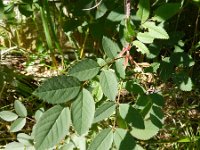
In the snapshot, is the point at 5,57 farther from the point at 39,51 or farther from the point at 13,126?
the point at 13,126

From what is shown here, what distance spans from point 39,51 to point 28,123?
1.95 ft

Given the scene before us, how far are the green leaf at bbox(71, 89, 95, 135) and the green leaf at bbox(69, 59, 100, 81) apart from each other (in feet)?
0.17

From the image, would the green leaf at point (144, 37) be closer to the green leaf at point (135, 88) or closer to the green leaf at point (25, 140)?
the green leaf at point (135, 88)

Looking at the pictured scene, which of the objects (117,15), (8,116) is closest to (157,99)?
(117,15)

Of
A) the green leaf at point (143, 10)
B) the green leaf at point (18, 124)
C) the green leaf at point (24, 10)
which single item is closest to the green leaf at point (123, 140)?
the green leaf at point (143, 10)

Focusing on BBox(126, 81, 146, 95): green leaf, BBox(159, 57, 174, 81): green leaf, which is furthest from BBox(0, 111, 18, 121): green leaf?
BBox(159, 57, 174, 81): green leaf

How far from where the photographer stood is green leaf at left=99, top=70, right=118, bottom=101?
0.94m

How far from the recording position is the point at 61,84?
878 mm

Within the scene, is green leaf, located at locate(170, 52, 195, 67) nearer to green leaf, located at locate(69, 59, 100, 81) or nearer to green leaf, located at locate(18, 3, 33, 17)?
green leaf, located at locate(69, 59, 100, 81)

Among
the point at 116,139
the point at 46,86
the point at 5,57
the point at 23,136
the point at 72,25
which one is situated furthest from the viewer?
the point at 5,57

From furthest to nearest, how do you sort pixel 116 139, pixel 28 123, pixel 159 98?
pixel 28 123 → pixel 159 98 → pixel 116 139

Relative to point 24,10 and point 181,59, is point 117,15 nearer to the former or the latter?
point 181,59

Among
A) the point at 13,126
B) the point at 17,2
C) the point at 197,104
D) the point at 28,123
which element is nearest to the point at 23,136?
the point at 13,126

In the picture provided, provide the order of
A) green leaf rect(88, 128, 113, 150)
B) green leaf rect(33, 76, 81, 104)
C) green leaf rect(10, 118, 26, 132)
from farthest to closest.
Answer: green leaf rect(10, 118, 26, 132) → green leaf rect(88, 128, 113, 150) → green leaf rect(33, 76, 81, 104)
